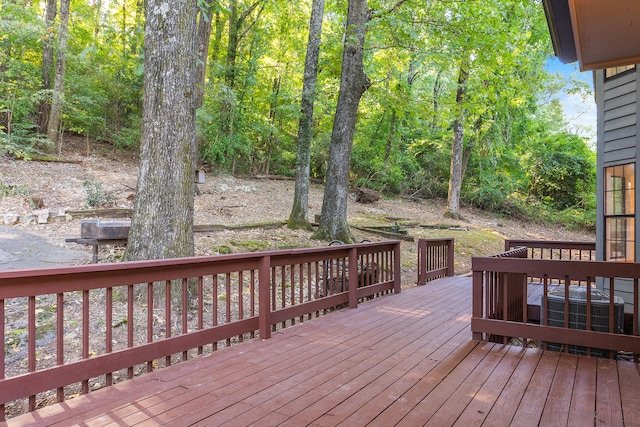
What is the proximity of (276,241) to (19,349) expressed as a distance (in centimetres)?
500

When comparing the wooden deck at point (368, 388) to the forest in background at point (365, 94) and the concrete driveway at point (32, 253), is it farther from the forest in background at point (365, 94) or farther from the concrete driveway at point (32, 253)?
the forest in background at point (365, 94)

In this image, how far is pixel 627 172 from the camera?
18.4 ft

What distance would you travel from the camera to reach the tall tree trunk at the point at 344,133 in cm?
888

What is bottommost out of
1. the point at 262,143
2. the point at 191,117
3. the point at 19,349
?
the point at 19,349

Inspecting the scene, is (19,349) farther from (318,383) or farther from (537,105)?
(537,105)

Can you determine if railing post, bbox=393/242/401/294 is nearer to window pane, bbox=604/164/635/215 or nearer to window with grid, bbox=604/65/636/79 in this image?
window pane, bbox=604/164/635/215

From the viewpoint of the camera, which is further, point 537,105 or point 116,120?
point 537,105

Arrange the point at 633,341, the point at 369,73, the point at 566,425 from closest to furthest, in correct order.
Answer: the point at 566,425, the point at 633,341, the point at 369,73

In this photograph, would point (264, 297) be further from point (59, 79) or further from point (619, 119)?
point (59, 79)

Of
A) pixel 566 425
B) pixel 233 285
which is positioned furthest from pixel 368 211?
pixel 566 425

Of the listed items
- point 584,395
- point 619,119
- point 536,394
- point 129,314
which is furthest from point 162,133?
point 619,119

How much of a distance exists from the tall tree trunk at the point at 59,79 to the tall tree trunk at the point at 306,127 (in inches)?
324

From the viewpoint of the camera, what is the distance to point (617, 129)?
5801 millimetres

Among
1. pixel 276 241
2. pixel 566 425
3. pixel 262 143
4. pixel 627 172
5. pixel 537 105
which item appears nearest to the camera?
pixel 566 425
